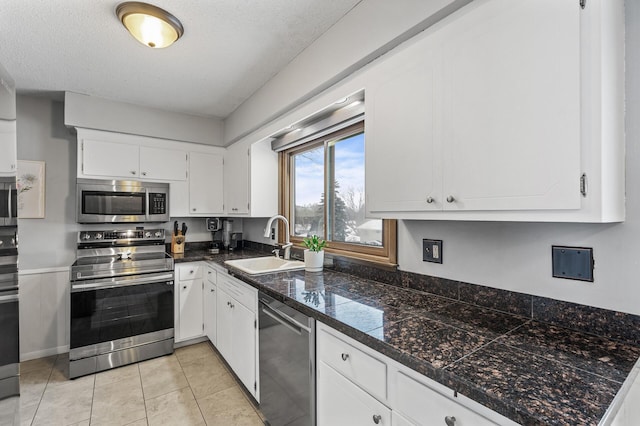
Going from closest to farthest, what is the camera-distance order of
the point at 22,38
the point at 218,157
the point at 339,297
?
the point at 339,297, the point at 22,38, the point at 218,157

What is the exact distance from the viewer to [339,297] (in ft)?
5.04

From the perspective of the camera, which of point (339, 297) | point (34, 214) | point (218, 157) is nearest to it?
point (339, 297)

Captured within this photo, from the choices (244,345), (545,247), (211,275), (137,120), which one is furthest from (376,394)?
(137,120)

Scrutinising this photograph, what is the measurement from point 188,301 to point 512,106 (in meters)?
2.96

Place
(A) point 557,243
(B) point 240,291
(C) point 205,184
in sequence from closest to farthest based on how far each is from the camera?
(A) point 557,243 → (B) point 240,291 → (C) point 205,184

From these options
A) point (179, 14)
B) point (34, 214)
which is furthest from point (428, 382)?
point (34, 214)

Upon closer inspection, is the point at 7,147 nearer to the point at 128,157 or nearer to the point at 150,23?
the point at 150,23

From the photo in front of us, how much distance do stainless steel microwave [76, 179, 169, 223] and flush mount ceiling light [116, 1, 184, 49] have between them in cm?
166

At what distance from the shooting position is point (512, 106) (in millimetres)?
984

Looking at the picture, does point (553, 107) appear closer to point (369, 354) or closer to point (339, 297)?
point (369, 354)

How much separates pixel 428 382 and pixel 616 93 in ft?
3.29

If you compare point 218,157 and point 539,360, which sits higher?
point 218,157

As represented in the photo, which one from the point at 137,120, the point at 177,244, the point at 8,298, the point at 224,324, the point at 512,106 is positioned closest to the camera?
the point at 8,298

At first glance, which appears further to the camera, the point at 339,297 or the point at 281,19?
the point at 281,19
